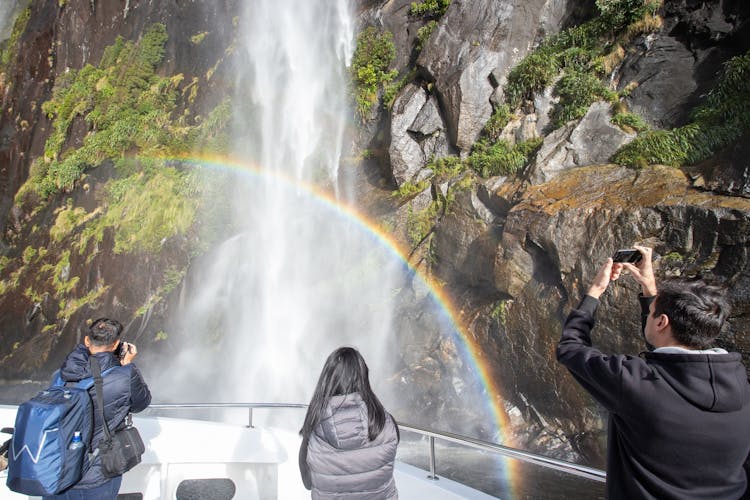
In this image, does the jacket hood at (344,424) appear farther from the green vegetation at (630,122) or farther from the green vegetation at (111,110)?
the green vegetation at (111,110)

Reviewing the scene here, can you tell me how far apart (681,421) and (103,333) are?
302 cm

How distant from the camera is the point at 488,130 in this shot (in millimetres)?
13414

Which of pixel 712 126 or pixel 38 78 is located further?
pixel 38 78

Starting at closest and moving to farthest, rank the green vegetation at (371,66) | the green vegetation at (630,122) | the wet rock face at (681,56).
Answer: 1. the green vegetation at (630,122)
2. the wet rock face at (681,56)
3. the green vegetation at (371,66)

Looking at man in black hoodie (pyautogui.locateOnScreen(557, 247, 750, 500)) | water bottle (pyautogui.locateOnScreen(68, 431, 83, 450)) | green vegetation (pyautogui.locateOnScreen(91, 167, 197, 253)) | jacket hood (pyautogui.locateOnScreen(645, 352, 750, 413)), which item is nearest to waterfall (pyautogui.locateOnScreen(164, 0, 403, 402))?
green vegetation (pyautogui.locateOnScreen(91, 167, 197, 253))

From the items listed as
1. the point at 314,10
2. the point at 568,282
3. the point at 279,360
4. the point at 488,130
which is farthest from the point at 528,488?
the point at 314,10

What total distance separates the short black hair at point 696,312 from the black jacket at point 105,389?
2.89 metres

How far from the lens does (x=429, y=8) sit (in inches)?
667

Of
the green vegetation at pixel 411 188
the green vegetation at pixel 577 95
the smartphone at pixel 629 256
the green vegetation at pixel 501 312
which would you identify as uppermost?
the green vegetation at pixel 577 95

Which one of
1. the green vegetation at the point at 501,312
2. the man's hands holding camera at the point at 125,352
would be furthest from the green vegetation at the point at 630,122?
the man's hands holding camera at the point at 125,352

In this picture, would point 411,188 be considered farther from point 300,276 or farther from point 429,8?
point 429,8

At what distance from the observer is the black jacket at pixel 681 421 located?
1569mm

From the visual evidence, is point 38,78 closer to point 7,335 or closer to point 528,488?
point 7,335

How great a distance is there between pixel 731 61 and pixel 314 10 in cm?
1420
